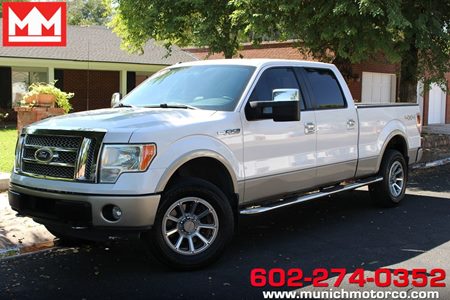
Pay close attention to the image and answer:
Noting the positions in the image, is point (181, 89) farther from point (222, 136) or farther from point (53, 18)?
point (53, 18)

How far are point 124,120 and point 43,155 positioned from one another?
813 millimetres

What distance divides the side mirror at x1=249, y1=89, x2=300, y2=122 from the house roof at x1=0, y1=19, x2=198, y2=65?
53.0 feet

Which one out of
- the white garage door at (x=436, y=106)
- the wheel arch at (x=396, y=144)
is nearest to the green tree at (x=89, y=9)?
the white garage door at (x=436, y=106)

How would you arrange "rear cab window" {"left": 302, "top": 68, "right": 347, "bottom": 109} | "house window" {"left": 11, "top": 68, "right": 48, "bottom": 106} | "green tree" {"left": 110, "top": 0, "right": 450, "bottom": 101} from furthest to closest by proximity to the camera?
"house window" {"left": 11, "top": 68, "right": 48, "bottom": 106} → "green tree" {"left": 110, "top": 0, "right": 450, "bottom": 101} → "rear cab window" {"left": 302, "top": 68, "right": 347, "bottom": 109}

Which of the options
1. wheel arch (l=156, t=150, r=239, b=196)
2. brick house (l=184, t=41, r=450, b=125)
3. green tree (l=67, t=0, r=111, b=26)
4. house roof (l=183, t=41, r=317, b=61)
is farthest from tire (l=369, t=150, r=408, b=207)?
green tree (l=67, t=0, r=111, b=26)

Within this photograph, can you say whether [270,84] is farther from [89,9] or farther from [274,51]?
[89,9]

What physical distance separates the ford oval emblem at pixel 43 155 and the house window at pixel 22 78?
20138 mm

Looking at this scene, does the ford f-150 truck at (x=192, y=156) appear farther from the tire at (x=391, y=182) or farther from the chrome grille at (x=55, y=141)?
the tire at (x=391, y=182)

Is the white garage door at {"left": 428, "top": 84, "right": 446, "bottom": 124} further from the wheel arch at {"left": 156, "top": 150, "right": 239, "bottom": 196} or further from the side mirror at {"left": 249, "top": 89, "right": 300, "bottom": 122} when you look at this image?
the wheel arch at {"left": 156, "top": 150, "right": 239, "bottom": 196}

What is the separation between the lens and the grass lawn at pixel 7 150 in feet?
33.0

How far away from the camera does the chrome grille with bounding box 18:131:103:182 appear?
480cm

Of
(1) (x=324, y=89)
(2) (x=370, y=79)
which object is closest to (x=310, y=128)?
(1) (x=324, y=89)

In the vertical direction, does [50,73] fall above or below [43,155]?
above

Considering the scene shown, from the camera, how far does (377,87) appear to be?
78.5 ft
